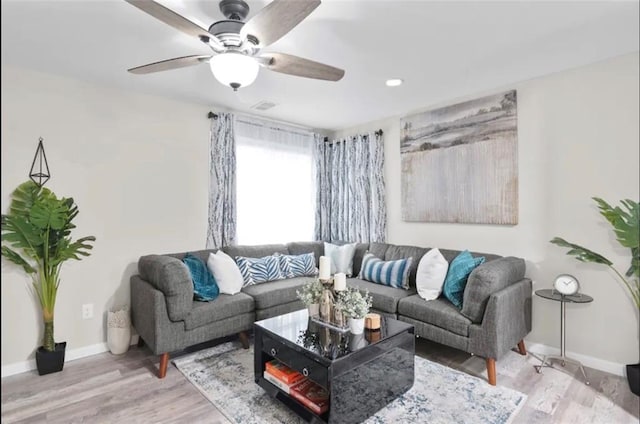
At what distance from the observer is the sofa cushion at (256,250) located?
11.3 ft

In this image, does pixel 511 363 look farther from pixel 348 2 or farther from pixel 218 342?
pixel 348 2

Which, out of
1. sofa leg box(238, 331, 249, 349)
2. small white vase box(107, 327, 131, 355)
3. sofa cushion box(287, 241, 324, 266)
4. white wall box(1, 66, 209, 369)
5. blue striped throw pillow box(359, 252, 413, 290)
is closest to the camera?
white wall box(1, 66, 209, 369)

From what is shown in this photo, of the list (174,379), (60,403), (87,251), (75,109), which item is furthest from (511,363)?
(75,109)

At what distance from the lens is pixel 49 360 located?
8.22ft

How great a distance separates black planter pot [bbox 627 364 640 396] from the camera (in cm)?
216

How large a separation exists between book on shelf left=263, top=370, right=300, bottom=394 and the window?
187 cm

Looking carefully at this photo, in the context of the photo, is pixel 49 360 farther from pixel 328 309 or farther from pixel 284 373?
pixel 328 309

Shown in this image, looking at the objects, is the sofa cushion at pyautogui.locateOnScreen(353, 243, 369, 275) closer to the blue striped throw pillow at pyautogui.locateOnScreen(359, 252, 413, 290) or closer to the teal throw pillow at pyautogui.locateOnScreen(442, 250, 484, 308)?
the blue striped throw pillow at pyautogui.locateOnScreen(359, 252, 413, 290)

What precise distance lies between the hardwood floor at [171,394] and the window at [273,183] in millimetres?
1686

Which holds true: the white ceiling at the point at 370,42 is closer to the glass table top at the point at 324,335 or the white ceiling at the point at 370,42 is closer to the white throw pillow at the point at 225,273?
the white throw pillow at the point at 225,273

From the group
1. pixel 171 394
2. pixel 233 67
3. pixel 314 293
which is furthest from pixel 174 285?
pixel 233 67

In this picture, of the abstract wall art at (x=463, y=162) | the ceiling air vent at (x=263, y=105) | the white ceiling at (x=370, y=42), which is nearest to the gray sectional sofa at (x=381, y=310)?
the abstract wall art at (x=463, y=162)

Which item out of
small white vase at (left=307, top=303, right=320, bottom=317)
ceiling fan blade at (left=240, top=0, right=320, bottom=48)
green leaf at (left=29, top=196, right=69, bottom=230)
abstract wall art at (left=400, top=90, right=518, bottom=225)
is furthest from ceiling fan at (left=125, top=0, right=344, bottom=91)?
abstract wall art at (left=400, top=90, right=518, bottom=225)

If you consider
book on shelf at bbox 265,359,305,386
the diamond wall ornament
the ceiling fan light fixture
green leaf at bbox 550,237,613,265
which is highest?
the ceiling fan light fixture
